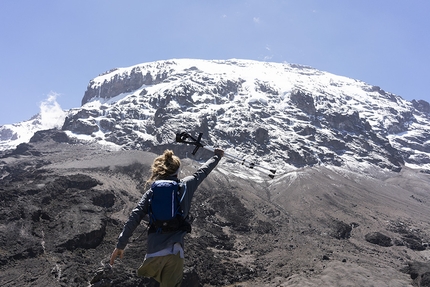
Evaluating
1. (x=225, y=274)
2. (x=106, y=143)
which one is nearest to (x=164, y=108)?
(x=106, y=143)

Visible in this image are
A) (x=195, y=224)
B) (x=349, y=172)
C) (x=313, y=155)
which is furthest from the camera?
(x=313, y=155)

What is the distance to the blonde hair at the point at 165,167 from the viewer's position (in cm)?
398

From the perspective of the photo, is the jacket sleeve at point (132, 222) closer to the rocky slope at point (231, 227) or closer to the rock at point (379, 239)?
the rocky slope at point (231, 227)

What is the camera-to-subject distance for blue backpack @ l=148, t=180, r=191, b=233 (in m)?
3.70

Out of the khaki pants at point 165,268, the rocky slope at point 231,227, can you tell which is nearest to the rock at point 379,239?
the rocky slope at point 231,227

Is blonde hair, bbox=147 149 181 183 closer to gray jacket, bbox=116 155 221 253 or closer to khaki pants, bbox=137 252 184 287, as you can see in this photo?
gray jacket, bbox=116 155 221 253

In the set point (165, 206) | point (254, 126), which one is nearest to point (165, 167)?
point (165, 206)

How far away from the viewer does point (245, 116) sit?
163m

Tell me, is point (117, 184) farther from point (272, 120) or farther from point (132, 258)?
point (272, 120)

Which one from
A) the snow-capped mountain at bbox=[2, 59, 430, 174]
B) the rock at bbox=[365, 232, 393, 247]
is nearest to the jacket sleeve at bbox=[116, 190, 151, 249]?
the rock at bbox=[365, 232, 393, 247]

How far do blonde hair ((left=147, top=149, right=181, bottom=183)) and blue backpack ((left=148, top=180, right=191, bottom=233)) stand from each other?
0.21 metres

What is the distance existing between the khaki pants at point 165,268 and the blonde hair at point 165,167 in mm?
884

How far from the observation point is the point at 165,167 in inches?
157

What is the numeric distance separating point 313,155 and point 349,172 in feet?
56.1
